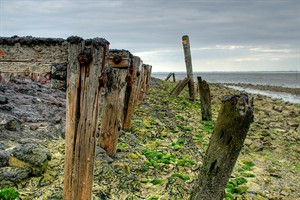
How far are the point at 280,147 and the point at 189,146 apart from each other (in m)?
2.90

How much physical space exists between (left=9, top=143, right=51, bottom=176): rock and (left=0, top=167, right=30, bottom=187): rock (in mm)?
81

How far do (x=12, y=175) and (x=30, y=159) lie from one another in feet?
1.02

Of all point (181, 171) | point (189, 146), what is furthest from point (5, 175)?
point (189, 146)

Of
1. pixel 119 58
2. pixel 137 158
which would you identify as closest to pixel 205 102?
pixel 137 158

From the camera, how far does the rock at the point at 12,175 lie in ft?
13.7

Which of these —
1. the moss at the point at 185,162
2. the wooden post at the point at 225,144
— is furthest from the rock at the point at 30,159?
the moss at the point at 185,162

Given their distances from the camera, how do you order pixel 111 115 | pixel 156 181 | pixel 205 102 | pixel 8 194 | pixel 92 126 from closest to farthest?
1. pixel 92 126
2. pixel 8 194
3. pixel 156 181
4. pixel 111 115
5. pixel 205 102

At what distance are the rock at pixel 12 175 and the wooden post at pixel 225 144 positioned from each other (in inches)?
92.8

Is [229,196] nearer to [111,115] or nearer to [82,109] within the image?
[111,115]

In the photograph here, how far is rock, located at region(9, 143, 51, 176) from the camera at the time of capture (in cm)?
443

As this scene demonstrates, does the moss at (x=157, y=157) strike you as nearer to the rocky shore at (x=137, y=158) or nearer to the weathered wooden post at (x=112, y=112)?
the rocky shore at (x=137, y=158)

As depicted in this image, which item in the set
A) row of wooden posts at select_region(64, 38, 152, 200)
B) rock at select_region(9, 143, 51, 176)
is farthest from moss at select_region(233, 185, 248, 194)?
rock at select_region(9, 143, 51, 176)

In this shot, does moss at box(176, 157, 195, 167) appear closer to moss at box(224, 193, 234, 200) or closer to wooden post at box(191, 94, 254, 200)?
moss at box(224, 193, 234, 200)

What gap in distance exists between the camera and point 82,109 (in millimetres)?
3375
